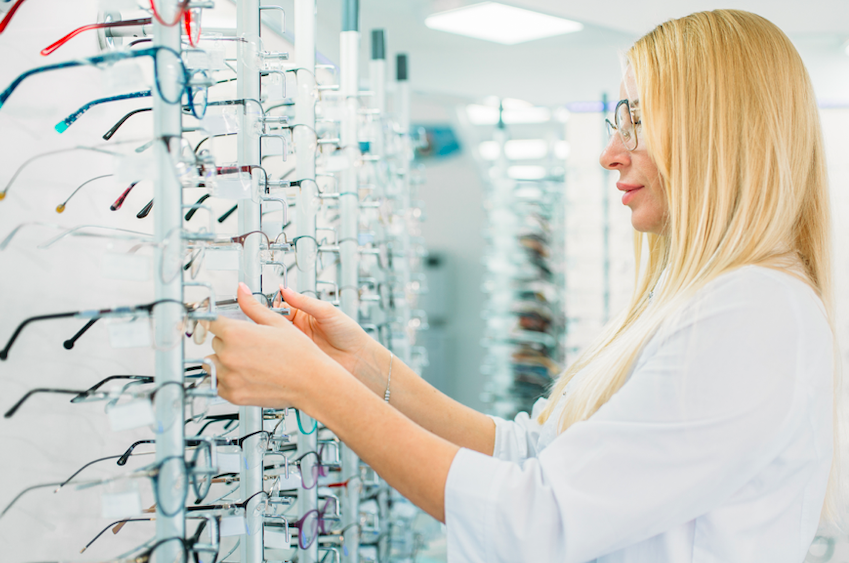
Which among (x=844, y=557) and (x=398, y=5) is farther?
(x=398, y=5)

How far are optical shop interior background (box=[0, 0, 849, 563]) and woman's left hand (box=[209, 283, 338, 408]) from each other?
0.29ft

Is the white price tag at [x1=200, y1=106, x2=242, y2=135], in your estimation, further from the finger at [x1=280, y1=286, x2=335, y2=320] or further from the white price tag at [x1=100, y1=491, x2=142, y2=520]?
the white price tag at [x1=100, y1=491, x2=142, y2=520]

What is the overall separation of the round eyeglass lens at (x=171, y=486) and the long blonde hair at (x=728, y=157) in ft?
1.87

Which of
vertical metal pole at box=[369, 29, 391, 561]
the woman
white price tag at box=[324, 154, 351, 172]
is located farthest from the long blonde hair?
vertical metal pole at box=[369, 29, 391, 561]

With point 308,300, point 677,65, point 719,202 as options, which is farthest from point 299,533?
point 677,65

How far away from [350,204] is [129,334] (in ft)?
3.61

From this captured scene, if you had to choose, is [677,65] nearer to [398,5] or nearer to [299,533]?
[299,533]

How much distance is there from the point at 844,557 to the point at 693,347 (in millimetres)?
2740

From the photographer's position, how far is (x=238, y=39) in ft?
3.45

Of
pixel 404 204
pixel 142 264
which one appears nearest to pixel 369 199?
pixel 404 204

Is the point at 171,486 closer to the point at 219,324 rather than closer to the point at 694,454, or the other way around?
the point at 219,324

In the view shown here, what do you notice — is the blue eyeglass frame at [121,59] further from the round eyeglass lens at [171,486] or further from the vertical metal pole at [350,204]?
the vertical metal pole at [350,204]

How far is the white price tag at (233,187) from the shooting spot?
2.89ft

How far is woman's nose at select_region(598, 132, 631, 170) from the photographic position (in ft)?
3.28
